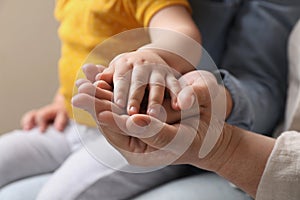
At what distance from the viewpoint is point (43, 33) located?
1071mm

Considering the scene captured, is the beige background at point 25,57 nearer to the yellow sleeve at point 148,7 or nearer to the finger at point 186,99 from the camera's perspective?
the yellow sleeve at point 148,7

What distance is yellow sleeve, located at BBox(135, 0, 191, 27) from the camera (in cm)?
66

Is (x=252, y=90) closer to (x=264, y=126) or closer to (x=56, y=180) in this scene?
(x=264, y=126)

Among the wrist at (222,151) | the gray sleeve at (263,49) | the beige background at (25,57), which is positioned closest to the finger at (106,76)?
the wrist at (222,151)

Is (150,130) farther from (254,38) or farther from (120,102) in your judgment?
(254,38)

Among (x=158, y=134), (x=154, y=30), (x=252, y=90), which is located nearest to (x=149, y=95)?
(x=158, y=134)

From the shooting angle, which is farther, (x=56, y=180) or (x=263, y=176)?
(x=56, y=180)

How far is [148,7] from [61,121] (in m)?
0.25

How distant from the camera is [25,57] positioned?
109 centimetres

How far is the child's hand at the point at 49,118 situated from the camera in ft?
2.70

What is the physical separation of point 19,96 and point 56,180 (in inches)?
18.8

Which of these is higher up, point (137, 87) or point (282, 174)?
point (137, 87)

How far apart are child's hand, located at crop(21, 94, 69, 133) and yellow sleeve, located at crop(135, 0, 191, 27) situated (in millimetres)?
223

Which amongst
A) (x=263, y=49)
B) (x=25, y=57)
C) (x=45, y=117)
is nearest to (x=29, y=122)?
(x=45, y=117)
